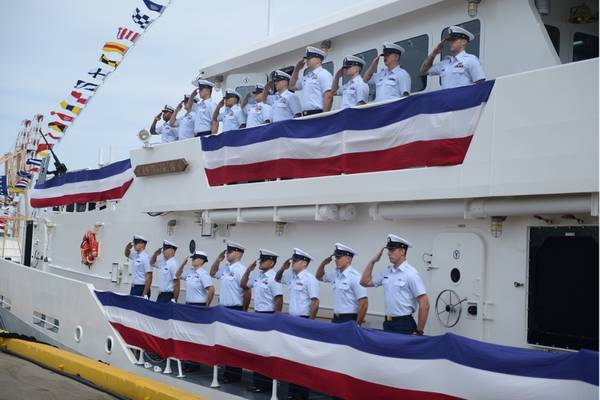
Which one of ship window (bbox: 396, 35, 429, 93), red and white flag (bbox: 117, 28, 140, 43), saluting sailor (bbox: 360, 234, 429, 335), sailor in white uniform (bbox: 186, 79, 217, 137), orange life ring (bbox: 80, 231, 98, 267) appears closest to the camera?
saluting sailor (bbox: 360, 234, 429, 335)

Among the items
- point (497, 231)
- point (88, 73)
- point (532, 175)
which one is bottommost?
point (497, 231)

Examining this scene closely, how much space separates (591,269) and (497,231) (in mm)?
810

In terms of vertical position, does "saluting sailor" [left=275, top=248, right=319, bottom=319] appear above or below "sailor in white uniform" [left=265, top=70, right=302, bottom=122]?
below

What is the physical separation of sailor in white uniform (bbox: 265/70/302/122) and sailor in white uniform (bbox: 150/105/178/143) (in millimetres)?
2645

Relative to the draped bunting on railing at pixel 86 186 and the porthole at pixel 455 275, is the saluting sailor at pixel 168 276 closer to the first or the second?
the draped bunting on railing at pixel 86 186

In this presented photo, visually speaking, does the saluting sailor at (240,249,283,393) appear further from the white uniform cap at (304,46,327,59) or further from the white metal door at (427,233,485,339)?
the white uniform cap at (304,46,327,59)

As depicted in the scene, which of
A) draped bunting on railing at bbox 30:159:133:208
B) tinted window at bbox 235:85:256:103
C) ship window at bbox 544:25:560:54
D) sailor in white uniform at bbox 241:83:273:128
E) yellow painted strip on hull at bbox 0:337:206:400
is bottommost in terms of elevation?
yellow painted strip on hull at bbox 0:337:206:400

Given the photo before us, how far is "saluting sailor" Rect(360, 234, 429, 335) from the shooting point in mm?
5738

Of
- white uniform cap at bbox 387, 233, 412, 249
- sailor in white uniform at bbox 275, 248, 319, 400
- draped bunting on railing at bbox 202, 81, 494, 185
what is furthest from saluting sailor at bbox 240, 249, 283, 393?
white uniform cap at bbox 387, 233, 412, 249

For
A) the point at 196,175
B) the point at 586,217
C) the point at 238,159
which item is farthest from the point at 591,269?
the point at 196,175

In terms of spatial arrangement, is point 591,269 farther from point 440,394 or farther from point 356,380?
point 356,380

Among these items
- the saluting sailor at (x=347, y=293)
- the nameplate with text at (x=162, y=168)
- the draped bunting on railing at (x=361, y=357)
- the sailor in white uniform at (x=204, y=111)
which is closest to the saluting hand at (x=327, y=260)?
the saluting sailor at (x=347, y=293)

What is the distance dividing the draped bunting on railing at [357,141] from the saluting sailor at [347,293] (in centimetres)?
90

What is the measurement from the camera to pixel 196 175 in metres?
9.00
